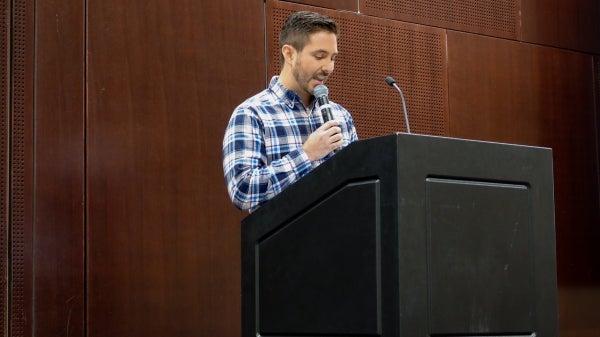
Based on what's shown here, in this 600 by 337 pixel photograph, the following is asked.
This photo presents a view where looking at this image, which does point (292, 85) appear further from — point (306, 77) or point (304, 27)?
point (304, 27)

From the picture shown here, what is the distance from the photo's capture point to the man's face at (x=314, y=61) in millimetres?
2621

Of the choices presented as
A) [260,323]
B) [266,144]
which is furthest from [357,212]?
[266,144]

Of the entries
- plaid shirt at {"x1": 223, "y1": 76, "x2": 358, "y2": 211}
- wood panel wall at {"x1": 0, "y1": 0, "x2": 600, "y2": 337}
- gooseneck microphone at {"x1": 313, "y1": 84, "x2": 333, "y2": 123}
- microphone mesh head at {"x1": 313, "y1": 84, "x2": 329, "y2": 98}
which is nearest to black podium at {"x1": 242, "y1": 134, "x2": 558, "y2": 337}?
plaid shirt at {"x1": 223, "y1": 76, "x2": 358, "y2": 211}

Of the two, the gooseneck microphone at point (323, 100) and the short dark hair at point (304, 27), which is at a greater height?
the short dark hair at point (304, 27)

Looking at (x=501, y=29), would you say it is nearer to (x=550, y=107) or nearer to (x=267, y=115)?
(x=550, y=107)

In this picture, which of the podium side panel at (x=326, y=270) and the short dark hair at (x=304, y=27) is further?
the short dark hair at (x=304, y=27)

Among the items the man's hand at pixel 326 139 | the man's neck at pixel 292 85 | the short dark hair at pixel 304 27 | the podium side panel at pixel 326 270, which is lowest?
the podium side panel at pixel 326 270

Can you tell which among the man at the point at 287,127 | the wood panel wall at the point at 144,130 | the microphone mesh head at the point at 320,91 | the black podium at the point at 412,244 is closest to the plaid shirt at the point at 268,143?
the man at the point at 287,127

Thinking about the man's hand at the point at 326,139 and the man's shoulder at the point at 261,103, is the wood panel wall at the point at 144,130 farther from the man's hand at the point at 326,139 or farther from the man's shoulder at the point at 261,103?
the man's hand at the point at 326,139

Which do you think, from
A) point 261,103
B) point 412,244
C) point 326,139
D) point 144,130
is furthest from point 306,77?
point 144,130

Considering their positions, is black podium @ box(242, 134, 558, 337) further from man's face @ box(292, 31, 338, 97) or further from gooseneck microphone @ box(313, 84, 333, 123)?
man's face @ box(292, 31, 338, 97)

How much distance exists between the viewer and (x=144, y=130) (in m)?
4.11

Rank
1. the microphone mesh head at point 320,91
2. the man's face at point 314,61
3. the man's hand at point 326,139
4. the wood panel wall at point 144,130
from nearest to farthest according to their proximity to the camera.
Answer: the man's hand at point 326,139 → the microphone mesh head at point 320,91 → the man's face at point 314,61 → the wood panel wall at point 144,130

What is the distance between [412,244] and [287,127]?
88cm
